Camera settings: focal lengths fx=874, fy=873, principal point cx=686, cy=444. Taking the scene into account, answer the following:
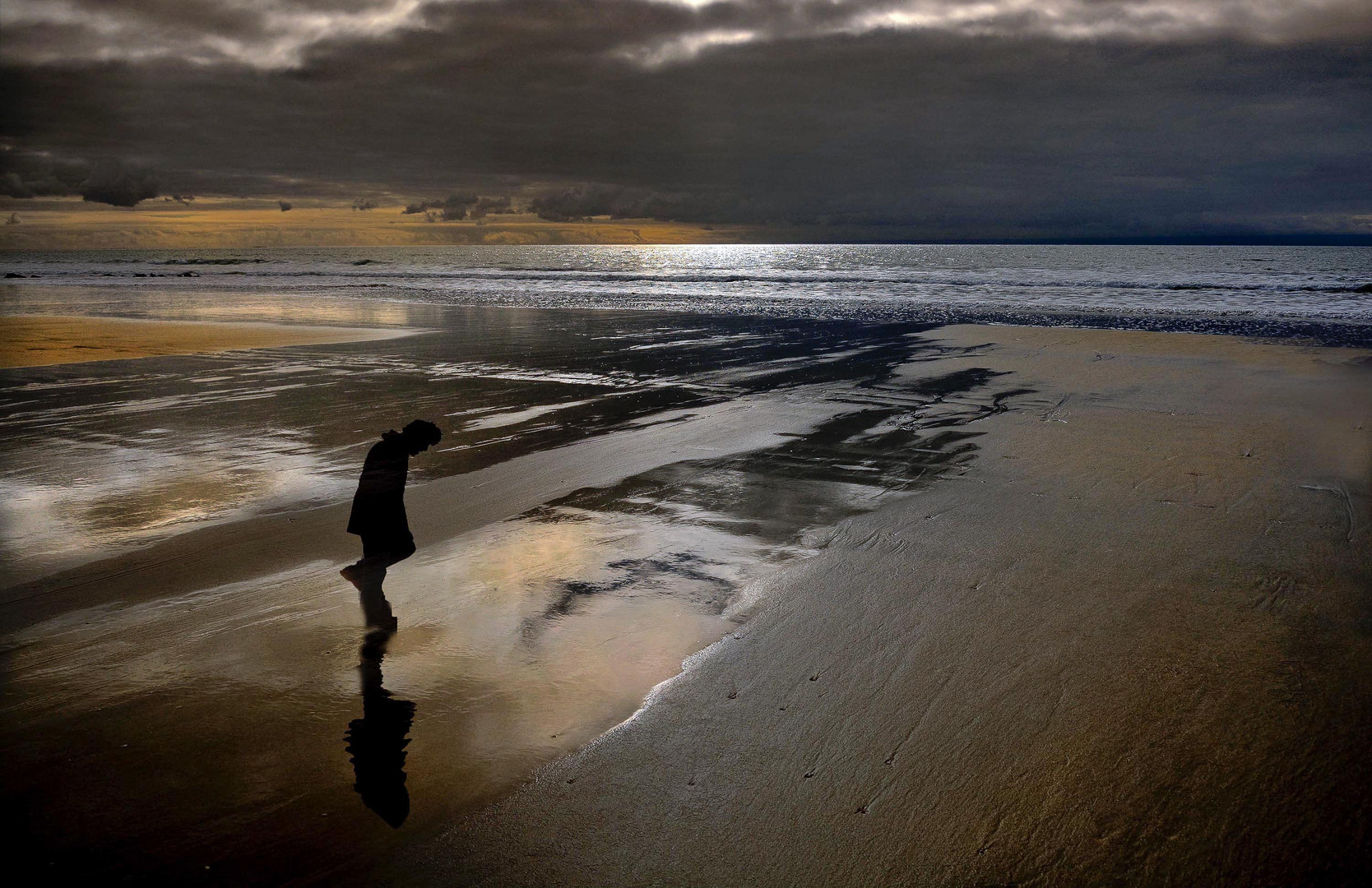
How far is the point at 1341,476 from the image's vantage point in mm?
8227

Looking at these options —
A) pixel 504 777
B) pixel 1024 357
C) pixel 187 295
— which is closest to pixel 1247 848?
pixel 504 777

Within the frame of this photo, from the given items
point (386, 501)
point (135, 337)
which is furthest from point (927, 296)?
point (386, 501)

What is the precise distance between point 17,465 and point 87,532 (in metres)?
2.95

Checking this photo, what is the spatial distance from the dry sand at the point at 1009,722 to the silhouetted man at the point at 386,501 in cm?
257

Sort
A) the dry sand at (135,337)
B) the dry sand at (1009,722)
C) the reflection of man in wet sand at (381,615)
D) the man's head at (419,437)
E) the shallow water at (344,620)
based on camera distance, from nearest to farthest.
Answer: the dry sand at (1009,722)
the shallow water at (344,620)
the reflection of man in wet sand at (381,615)
the man's head at (419,437)
the dry sand at (135,337)

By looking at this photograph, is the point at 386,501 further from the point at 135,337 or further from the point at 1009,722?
the point at 135,337

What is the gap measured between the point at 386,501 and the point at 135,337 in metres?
19.2

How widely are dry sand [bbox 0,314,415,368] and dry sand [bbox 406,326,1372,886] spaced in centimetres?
1691

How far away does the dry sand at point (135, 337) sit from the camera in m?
17.9

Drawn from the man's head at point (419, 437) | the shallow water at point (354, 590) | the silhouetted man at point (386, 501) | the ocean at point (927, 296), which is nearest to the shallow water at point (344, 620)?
the shallow water at point (354, 590)

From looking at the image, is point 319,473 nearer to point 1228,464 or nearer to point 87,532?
point 87,532

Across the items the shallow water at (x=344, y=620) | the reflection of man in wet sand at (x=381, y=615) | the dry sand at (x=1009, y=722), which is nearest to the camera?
the dry sand at (x=1009, y=722)

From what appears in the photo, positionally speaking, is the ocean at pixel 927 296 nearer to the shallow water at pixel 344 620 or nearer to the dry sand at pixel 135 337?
the dry sand at pixel 135 337

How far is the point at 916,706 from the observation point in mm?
4176
